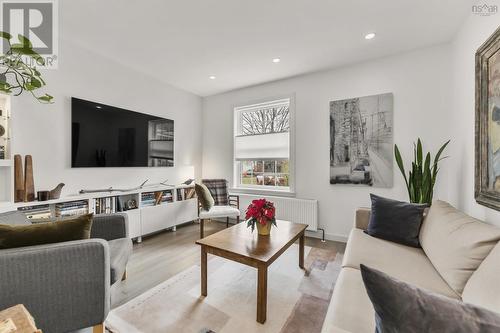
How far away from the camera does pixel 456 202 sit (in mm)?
2410

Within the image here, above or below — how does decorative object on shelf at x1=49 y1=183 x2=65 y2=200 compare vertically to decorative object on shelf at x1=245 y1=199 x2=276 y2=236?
above

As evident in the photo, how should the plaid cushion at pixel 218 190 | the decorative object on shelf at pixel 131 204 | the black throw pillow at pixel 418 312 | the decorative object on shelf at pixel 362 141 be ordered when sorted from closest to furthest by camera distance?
1. the black throw pillow at pixel 418 312
2. the decorative object on shelf at pixel 362 141
3. the decorative object on shelf at pixel 131 204
4. the plaid cushion at pixel 218 190

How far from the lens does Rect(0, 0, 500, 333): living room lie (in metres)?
1.23

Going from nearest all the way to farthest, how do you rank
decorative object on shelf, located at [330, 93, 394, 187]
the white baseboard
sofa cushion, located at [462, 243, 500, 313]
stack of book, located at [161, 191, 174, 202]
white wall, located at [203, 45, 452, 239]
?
sofa cushion, located at [462, 243, 500, 313] < white wall, located at [203, 45, 452, 239] < decorative object on shelf, located at [330, 93, 394, 187] < the white baseboard < stack of book, located at [161, 191, 174, 202]

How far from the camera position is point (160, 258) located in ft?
8.59

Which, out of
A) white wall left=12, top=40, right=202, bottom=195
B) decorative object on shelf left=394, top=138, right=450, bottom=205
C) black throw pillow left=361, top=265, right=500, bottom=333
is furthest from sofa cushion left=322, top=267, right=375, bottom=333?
white wall left=12, top=40, right=202, bottom=195

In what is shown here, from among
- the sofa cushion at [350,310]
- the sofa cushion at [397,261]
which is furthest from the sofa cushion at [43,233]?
A: the sofa cushion at [397,261]

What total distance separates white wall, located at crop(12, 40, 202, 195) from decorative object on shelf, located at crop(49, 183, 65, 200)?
0.21 m

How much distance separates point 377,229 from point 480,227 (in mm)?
774

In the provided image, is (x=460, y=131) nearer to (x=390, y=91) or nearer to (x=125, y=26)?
(x=390, y=91)

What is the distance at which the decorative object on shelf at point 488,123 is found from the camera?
1.64m

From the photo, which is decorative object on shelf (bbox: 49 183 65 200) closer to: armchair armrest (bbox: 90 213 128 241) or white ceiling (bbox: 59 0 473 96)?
armchair armrest (bbox: 90 213 128 241)

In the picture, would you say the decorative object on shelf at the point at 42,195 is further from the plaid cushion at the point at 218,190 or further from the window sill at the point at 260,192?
the window sill at the point at 260,192

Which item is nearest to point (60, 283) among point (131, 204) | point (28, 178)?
point (28, 178)
